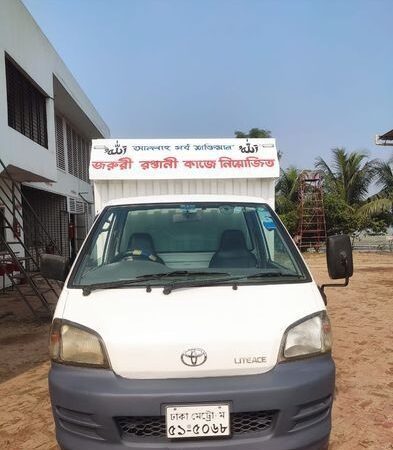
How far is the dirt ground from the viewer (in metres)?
3.82

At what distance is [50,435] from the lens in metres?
3.88

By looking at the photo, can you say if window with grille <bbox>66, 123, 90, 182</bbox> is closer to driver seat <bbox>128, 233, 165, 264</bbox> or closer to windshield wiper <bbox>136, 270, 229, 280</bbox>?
driver seat <bbox>128, 233, 165, 264</bbox>

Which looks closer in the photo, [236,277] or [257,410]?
[257,410]

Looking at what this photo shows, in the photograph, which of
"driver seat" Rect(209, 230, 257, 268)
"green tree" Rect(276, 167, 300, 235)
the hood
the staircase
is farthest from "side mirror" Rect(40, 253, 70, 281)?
"green tree" Rect(276, 167, 300, 235)

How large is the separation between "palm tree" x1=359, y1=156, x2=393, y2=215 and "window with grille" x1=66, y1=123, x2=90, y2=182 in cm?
1473

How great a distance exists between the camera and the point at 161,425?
8.69 ft

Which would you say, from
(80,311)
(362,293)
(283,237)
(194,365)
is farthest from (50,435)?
(362,293)

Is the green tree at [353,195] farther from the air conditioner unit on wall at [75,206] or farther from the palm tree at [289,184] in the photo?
the air conditioner unit on wall at [75,206]

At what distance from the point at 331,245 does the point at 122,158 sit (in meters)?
3.58

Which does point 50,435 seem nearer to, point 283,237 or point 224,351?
point 224,351

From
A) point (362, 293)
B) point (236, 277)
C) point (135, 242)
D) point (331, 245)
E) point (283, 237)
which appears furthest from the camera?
point (362, 293)

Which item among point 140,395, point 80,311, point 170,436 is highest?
point 80,311

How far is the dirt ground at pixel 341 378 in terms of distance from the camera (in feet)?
12.5

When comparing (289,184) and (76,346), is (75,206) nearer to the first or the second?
(289,184)
